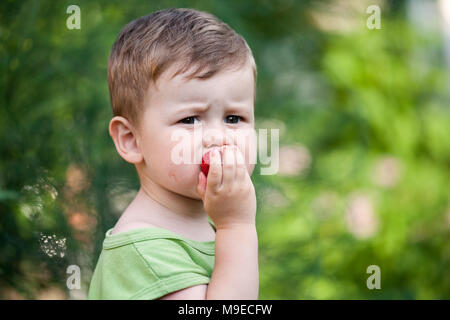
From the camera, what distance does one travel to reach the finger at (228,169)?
1.07 meters

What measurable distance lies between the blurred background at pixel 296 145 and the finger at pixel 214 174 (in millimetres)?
866

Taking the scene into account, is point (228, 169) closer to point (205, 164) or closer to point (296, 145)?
point (205, 164)

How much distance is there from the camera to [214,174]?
1055mm

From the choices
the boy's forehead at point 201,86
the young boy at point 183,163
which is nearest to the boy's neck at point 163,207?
the young boy at point 183,163

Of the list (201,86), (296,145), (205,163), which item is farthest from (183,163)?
(296,145)

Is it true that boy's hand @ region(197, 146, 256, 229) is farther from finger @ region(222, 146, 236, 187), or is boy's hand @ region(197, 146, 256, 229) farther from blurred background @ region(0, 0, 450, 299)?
blurred background @ region(0, 0, 450, 299)

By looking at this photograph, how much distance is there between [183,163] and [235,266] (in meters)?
0.24

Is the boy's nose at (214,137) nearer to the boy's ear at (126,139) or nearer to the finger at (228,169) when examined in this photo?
the finger at (228,169)

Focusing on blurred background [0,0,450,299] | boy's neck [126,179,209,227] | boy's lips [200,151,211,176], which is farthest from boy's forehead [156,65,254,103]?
blurred background [0,0,450,299]

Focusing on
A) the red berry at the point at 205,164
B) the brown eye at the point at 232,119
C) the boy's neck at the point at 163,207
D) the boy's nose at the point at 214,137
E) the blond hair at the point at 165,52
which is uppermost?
the blond hair at the point at 165,52

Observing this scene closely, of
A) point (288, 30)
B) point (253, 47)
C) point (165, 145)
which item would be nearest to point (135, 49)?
point (165, 145)

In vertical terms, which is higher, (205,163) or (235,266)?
(205,163)

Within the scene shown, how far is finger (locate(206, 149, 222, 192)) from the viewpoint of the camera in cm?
106
